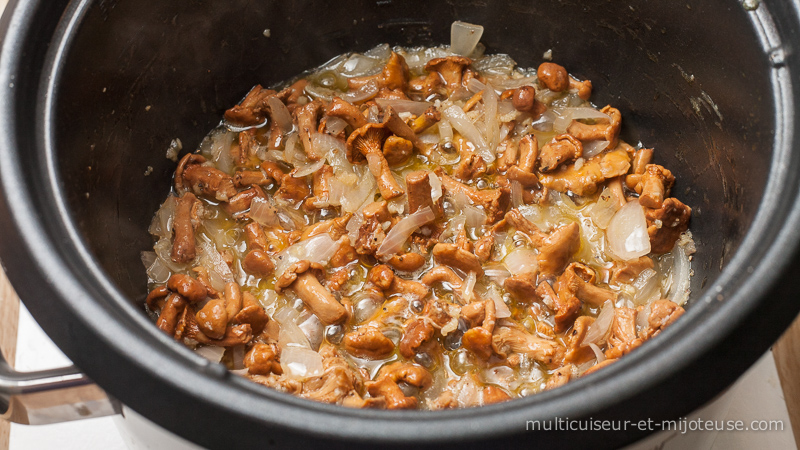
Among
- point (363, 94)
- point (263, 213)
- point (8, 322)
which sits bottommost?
point (8, 322)

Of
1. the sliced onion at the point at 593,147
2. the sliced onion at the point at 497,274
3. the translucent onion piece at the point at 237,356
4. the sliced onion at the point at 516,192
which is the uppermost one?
the sliced onion at the point at 593,147

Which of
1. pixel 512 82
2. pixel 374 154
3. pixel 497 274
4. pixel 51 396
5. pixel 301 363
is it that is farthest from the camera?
pixel 512 82

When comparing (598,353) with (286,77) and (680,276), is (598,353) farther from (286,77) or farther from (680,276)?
(286,77)

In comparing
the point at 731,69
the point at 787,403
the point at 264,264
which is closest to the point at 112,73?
the point at 264,264

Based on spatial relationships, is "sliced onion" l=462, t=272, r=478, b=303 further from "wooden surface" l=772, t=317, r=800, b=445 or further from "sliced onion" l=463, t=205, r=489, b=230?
"wooden surface" l=772, t=317, r=800, b=445

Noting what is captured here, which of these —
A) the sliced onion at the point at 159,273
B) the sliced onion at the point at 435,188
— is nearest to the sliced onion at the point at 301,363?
the sliced onion at the point at 159,273

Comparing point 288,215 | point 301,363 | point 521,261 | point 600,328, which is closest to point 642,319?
point 600,328

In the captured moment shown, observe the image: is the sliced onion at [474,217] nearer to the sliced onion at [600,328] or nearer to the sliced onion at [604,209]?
the sliced onion at [604,209]

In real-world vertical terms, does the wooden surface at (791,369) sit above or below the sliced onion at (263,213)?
below
